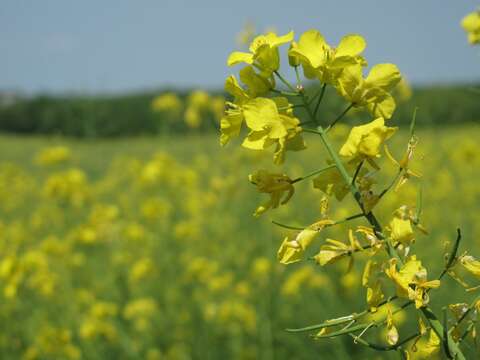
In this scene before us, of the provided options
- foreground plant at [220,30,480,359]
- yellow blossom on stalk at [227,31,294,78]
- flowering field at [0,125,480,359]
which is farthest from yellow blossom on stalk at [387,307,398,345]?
flowering field at [0,125,480,359]

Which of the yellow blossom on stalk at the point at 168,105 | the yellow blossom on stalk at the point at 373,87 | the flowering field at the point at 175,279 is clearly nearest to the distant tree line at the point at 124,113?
the yellow blossom on stalk at the point at 168,105

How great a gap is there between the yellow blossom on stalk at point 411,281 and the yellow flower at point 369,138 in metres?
0.14

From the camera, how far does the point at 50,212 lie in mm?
5492

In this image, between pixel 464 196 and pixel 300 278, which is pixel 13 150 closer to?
pixel 464 196

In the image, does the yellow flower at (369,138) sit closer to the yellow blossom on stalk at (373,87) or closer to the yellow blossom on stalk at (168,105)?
the yellow blossom on stalk at (373,87)

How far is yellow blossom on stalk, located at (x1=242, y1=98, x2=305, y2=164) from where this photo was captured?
2.67ft

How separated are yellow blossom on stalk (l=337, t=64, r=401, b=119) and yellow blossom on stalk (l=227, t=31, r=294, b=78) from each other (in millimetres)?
92

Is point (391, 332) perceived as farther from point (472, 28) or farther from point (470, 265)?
point (472, 28)

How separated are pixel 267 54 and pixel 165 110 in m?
5.07

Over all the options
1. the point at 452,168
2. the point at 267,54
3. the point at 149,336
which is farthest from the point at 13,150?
the point at 267,54

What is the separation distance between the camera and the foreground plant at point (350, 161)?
0.77 meters

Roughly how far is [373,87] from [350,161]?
104 millimetres

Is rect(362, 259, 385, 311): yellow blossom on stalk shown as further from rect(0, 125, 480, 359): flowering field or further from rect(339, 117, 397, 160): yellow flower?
rect(0, 125, 480, 359): flowering field

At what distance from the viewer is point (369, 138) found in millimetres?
781
